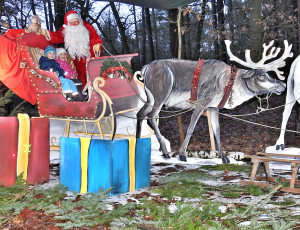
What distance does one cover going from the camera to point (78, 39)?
622 centimetres

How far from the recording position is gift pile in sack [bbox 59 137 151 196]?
13.1 feet

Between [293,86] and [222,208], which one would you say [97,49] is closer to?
[293,86]

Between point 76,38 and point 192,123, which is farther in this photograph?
point 76,38

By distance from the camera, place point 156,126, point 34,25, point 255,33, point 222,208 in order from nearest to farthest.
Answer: point 222,208 < point 156,126 < point 34,25 < point 255,33

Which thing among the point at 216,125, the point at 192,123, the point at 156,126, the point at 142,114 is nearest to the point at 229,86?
the point at 216,125

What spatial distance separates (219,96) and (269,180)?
1366mm

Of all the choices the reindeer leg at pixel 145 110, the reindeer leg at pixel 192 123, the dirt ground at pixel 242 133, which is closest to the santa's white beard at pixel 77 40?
the reindeer leg at pixel 145 110

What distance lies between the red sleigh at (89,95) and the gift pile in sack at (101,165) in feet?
3.99

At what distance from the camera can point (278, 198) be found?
12.5 ft

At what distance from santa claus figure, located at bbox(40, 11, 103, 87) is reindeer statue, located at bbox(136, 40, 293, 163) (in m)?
1.23

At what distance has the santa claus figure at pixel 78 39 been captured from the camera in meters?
6.23

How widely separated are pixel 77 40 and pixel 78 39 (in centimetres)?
2

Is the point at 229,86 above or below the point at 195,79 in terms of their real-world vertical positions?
below

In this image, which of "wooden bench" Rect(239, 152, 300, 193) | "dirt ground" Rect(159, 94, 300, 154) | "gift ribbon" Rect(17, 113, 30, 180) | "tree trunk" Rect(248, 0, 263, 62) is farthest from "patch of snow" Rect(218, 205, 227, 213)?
"tree trunk" Rect(248, 0, 263, 62)
